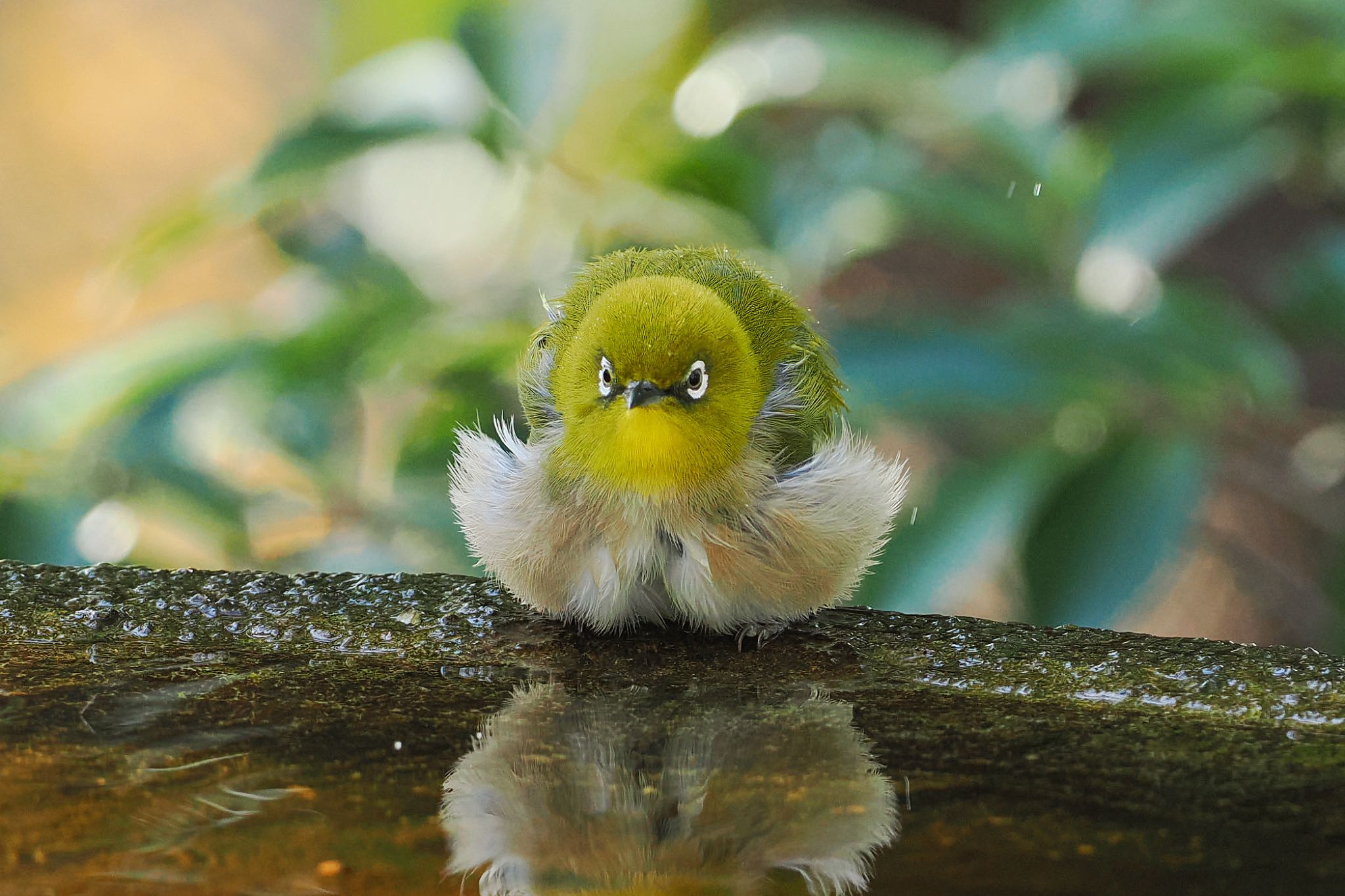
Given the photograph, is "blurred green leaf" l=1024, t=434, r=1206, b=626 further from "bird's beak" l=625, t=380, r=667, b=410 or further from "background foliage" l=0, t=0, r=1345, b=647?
"bird's beak" l=625, t=380, r=667, b=410

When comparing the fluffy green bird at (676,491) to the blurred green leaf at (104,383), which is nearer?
the fluffy green bird at (676,491)

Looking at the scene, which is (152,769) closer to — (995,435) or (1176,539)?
(1176,539)

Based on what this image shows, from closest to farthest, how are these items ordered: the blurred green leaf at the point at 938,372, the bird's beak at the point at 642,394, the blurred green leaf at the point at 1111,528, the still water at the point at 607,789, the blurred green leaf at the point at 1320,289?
1. the still water at the point at 607,789
2. the bird's beak at the point at 642,394
3. the blurred green leaf at the point at 1111,528
4. the blurred green leaf at the point at 938,372
5. the blurred green leaf at the point at 1320,289

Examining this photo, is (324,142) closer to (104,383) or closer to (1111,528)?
(104,383)

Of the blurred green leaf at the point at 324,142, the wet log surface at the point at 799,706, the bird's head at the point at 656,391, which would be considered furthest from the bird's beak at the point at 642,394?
the blurred green leaf at the point at 324,142

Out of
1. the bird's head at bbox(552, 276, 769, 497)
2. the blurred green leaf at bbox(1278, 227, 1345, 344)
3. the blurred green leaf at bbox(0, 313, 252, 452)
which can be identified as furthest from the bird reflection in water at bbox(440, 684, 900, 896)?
the blurred green leaf at bbox(1278, 227, 1345, 344)

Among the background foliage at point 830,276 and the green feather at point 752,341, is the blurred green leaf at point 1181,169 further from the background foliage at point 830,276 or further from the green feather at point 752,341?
the green feather at point 752,341

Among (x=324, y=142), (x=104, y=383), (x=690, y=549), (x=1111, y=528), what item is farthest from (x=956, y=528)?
(x=104, y=383)

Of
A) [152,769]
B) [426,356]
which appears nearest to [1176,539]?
[426,356]
